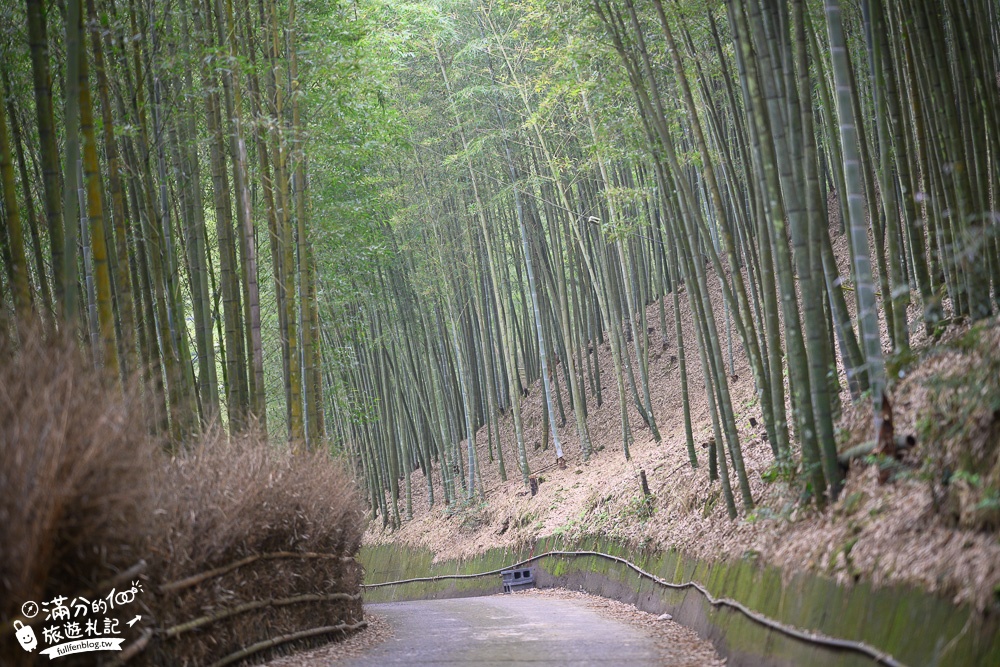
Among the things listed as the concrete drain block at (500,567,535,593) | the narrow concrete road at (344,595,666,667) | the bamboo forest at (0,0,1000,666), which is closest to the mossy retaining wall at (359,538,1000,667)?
the bamboo forest at (0,0,1000,666)

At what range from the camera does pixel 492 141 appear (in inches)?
508

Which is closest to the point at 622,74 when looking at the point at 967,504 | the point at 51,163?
the point at 51,163

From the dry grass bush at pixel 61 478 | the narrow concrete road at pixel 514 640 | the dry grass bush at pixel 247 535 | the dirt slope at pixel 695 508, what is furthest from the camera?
the narrow concrete road at pixel 514 640

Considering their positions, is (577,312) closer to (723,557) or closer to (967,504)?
(723,557)

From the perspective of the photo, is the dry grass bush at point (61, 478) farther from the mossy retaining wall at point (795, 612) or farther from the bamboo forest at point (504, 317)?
the mossy retaining wall at point (795, 612)

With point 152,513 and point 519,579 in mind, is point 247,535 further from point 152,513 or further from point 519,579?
point 519,579

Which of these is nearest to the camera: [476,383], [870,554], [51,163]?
[870,554]

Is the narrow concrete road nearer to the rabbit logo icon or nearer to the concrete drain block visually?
the rabbit logo icon

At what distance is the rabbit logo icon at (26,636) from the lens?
9.07 feet

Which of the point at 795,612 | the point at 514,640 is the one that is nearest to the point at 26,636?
the point at 795,612

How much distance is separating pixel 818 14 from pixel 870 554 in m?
5.86

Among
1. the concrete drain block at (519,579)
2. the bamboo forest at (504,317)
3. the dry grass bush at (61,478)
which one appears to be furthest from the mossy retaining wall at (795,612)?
the dry grass bush at (61,478)

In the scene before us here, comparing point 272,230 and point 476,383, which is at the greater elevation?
point 272,230

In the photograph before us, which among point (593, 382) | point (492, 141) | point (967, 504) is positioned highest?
point (492, 141)
